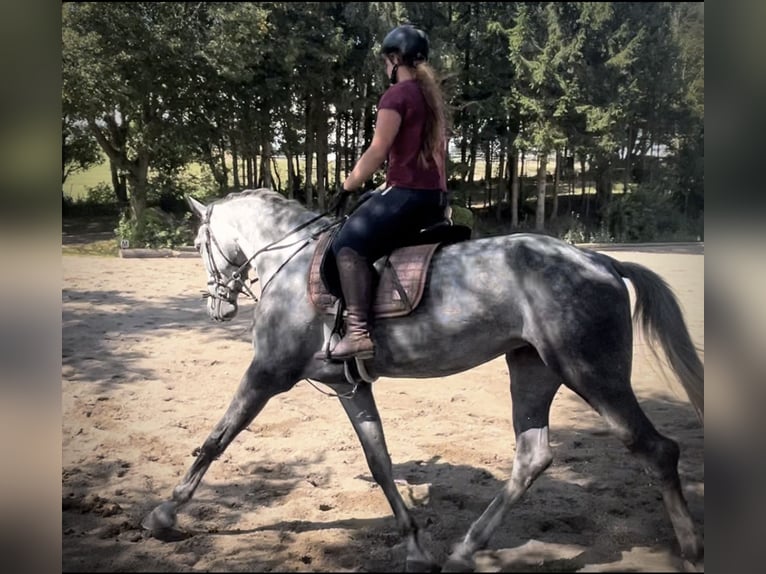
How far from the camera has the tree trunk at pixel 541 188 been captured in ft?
21.1

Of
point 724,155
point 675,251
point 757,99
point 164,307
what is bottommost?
point 164,307

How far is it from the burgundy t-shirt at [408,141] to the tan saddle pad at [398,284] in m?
0.30

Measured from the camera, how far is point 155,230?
18.3ft

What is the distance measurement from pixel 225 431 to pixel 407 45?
6.50ft

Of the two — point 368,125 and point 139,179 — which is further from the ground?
point 368,125

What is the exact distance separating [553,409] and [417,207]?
230cm

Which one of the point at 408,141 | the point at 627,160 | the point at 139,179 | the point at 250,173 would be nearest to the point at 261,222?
the point at 408,141

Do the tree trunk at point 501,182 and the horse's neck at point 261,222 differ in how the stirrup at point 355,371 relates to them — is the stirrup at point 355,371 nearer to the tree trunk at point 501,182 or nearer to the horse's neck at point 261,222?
the horse's neck at point 261,222

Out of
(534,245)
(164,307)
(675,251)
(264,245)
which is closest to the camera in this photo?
(534,245)

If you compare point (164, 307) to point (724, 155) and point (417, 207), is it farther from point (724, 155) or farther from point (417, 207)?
point (724, 155)

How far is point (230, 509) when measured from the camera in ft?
11.5

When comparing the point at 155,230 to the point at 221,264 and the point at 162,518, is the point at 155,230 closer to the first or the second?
the point at 221,264

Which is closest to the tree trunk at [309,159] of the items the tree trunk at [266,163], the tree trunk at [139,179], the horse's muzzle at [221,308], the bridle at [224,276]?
the tree trunk at [266,163]

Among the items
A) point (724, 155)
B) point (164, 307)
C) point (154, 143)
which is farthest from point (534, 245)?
point (164, 307)
